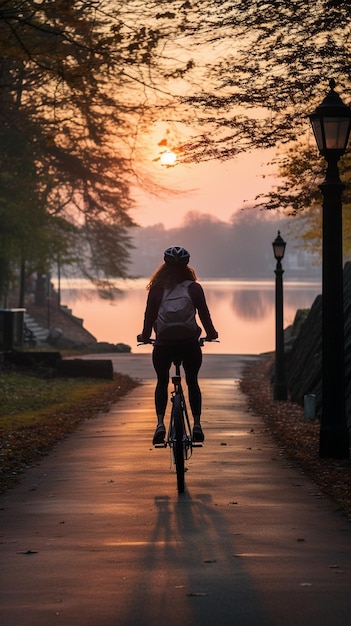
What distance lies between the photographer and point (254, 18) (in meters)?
14.4

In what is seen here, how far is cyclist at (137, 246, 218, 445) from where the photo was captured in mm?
10625

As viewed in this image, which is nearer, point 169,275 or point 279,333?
point 169,275

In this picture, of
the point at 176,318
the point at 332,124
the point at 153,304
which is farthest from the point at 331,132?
the point at 176,318

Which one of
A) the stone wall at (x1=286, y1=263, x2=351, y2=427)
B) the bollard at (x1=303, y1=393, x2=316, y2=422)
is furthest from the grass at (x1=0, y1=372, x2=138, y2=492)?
the stone wall at (x1=286, y1=263, x2=351, y2=427)

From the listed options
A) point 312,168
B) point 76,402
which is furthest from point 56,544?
point 76,402

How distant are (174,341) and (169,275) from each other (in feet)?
2.10

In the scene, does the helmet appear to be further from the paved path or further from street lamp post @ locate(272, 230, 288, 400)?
street lamp post @ locate(272, 230, 288, 400)

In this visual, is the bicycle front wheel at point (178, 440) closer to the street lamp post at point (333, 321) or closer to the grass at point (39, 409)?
the grass at point (39, 409)

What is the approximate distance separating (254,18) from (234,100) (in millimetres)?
1309

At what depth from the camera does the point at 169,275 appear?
1078cm

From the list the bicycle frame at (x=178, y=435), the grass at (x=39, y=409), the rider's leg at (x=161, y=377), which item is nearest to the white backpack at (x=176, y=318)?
the rider's leg at (x=161, y=377)

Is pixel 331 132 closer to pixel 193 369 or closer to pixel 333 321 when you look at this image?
pixel 333 321

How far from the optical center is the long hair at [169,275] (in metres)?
10.7

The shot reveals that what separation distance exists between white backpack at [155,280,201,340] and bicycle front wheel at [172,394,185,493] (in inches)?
22.6
